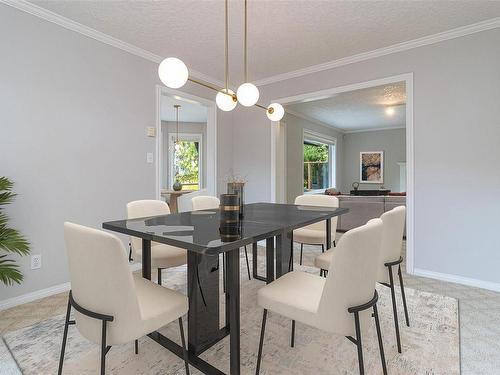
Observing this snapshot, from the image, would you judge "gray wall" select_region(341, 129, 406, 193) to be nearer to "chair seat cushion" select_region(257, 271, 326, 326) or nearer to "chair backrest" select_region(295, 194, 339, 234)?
"chair backrest" select_region(295, 194, 339, 234)

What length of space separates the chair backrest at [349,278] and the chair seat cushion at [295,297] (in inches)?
3.0

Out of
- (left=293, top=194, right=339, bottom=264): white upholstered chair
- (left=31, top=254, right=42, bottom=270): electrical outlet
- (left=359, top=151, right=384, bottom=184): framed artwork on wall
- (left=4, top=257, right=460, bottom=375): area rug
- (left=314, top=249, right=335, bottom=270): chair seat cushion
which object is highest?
(left=359, top=151, right=384, bottom=184): framed artwork on wall

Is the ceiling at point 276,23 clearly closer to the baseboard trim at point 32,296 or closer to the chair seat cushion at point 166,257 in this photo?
the chair seat cushion at point 166,257

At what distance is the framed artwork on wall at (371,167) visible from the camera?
810 cm

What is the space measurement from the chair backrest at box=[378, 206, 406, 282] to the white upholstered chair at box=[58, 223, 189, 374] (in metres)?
1.19

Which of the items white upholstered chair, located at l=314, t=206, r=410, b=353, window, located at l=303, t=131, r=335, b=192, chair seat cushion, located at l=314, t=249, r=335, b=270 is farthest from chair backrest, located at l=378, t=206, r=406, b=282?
window, located at l=303, t=131, r=335, b=192

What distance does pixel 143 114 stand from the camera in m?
3.13

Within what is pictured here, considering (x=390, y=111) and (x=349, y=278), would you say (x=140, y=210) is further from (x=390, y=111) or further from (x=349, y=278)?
(x=390, y=111)

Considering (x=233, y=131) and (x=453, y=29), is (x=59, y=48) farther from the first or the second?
(x=453, y=29)

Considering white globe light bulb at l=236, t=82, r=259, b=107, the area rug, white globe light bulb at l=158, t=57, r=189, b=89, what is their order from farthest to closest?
1. white globe light bulb at l=236, t=82, r=259, b=107
2. white globe light bulb at l=158, t=57, r=189, b=89
3. the area rug

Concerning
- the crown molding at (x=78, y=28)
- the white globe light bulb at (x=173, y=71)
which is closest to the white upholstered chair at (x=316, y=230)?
the white globe light bulb at (x=173, y=71)

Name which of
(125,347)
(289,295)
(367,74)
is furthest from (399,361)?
(367,74)

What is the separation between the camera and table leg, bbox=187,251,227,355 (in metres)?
1.52

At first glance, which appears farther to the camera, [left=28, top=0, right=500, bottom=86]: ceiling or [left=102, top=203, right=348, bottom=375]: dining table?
[left=28, top=0, right=500, bottom=86]: ceiling
